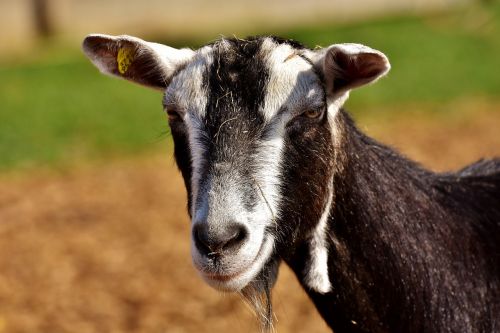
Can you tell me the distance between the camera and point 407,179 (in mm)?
4500

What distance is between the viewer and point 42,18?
18.0 m

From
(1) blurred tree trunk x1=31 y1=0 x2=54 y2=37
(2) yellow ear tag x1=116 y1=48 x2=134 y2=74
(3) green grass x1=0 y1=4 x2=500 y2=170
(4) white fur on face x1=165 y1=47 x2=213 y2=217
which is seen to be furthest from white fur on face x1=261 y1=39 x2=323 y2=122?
(1) blurred tree trunk x1=31 y1=0 x2=54 y2=37

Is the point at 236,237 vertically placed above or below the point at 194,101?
below

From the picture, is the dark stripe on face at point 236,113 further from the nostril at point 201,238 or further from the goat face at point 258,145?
the nostril at point 201,238

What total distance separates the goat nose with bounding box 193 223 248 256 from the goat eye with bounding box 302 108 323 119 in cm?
60

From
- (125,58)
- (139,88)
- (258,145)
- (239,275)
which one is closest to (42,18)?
(139,88)

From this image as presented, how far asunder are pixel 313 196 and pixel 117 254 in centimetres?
489

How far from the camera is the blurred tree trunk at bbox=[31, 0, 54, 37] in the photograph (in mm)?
17969

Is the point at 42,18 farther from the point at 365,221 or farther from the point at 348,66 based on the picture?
the point at 348,66

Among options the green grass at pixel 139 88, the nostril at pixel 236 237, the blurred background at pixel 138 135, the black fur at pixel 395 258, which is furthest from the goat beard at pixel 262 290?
the green grass at pixel 139 88

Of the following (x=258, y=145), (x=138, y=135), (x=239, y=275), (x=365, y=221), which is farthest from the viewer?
(x=138, y=135)

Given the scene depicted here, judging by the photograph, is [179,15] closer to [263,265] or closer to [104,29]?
[104,29]

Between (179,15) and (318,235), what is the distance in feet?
49.6

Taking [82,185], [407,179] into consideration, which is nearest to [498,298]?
[407,179]
